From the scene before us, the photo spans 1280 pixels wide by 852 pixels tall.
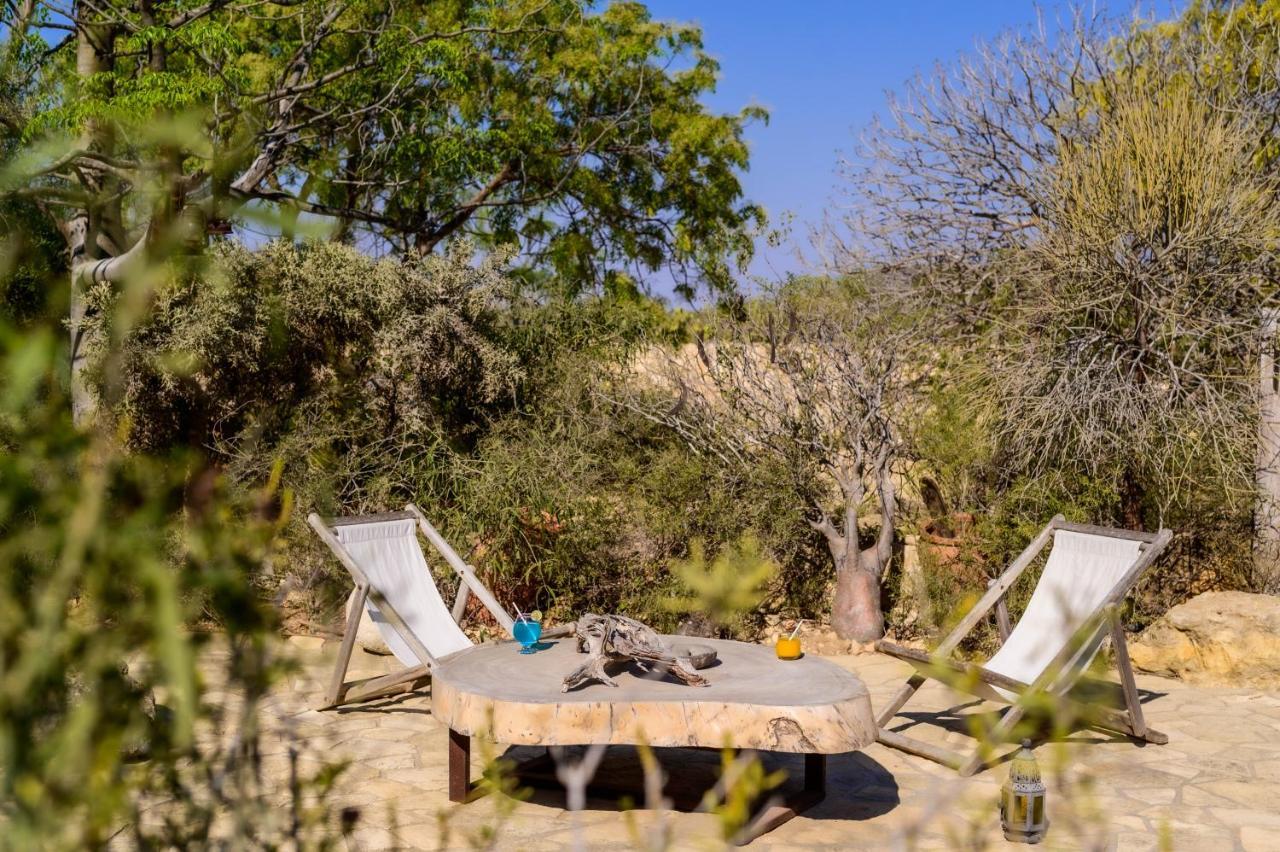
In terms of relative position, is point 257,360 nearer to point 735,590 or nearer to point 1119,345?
point 1119,345

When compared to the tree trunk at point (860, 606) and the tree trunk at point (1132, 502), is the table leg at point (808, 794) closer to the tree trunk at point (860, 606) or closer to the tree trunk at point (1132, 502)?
the tree trunk at point (860, 606)

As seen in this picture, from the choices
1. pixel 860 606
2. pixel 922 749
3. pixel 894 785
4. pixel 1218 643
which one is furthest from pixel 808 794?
pixel 1218 643

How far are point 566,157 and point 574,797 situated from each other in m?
15.4

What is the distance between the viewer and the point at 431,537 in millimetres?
6738

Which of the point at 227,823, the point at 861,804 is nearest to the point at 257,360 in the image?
the point at 227,823

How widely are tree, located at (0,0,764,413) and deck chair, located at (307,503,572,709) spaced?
4.67m

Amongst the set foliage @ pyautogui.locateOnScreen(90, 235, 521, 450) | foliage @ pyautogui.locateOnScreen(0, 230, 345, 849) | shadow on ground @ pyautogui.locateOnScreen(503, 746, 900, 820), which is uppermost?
foliage @ pyautogui.locateOnScreen(90, 235, 521, 450)

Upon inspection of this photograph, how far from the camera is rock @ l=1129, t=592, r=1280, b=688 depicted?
7043 millimetres

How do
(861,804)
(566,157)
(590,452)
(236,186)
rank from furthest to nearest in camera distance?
1. (566,157)
2. (236,186)
3. (590,452)
4. (861,804)

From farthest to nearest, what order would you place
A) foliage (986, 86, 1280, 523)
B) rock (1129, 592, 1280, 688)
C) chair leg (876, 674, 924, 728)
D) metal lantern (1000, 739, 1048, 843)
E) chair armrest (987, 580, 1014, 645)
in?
foliage (986, 86, 1280, 523)
rock (1129, 592, 1280, 688)
chair armrest (987, 580, 1014, 645)
chair leg (876, 674, 924, 728)
metal lantern (1000, 739, 1048, 843)

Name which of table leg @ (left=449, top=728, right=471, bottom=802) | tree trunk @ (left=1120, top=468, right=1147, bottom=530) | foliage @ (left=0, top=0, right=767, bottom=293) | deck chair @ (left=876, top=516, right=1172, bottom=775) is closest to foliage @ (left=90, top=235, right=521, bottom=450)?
foliage @ (left=0, top=0, right=767, bottom=293)

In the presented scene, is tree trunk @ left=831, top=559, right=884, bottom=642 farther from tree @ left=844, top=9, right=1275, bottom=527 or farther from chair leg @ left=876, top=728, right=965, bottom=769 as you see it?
chair leg @ left=876, top=728, right=965, bottom=769

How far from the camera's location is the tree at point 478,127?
10.8 metres

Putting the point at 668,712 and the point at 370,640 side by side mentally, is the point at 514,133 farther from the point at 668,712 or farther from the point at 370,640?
the point at 668,712
